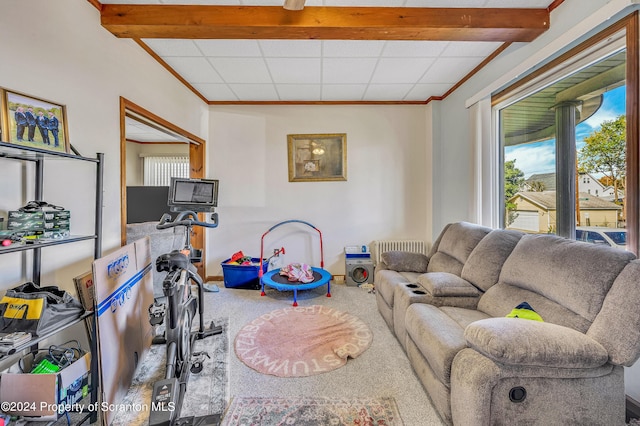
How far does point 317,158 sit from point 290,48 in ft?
5.40

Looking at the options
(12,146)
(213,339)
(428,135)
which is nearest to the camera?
(12,146)

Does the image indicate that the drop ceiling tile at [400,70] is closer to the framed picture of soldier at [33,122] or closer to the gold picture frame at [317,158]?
the gold picture frame at [317,158]

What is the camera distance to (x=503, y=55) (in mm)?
2553

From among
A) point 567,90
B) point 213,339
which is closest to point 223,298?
point 213,339

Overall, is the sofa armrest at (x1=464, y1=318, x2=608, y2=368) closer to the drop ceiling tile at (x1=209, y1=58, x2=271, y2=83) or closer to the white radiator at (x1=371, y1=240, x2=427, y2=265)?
the white radiator at (x1=371, y1=240, x2=427, y2=265)

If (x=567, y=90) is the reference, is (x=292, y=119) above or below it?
above

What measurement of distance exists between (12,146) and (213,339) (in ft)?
5.96

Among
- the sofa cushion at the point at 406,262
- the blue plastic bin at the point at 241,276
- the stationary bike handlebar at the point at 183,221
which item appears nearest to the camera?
the stationary bike handlebar at the point at 183,221

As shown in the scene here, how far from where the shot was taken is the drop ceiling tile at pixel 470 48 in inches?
97.9

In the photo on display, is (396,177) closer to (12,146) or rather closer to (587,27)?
(587,27)

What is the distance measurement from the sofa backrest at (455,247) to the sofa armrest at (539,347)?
1164mm

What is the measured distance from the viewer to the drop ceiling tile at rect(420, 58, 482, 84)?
9.17 ft

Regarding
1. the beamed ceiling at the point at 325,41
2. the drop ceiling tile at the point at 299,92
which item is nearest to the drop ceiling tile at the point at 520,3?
the beamed ceiling at the point at 325,41

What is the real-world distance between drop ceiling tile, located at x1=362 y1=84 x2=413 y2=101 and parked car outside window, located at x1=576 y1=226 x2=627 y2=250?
238cm
